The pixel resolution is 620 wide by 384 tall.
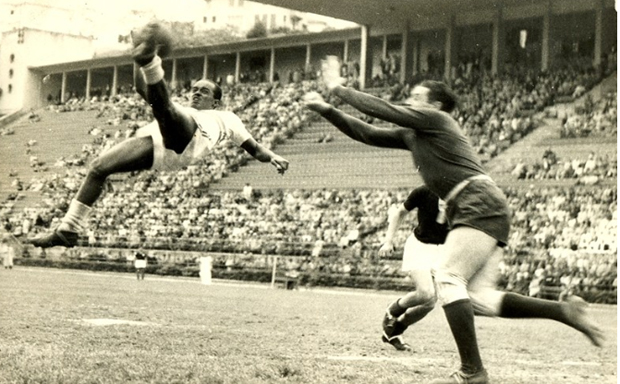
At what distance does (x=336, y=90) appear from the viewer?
6.61 m

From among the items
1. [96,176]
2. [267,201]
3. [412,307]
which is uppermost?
[267,201]

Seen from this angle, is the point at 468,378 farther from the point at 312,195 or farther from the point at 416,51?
the point at 416,51

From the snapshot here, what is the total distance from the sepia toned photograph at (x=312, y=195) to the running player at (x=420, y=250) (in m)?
0.02

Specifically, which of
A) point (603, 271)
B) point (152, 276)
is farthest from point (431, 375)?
point (152, 276)

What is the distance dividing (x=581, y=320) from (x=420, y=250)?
2764mm

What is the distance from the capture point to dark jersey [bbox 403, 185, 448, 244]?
8.91 m

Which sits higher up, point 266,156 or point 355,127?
point 355,127

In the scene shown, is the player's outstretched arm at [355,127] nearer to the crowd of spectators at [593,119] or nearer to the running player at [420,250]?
the running player at [420,250]

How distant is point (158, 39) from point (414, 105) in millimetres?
→ 1983

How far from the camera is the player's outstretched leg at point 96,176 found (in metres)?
6.81

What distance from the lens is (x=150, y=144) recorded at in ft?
23.0

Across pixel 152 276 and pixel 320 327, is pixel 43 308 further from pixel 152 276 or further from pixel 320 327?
pixel 152 276

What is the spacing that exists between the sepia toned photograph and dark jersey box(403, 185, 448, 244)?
24 millimetres

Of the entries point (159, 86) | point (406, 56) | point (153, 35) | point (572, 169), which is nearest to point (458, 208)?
point (159, 86)
